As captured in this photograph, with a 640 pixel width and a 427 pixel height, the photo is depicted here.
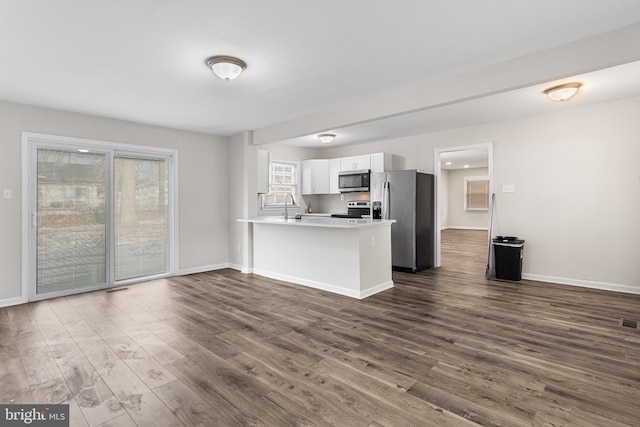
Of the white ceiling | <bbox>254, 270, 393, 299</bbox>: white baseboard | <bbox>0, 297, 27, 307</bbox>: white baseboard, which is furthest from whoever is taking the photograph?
<bbox>254, 270, 393, 299</bbox>: white baseboard

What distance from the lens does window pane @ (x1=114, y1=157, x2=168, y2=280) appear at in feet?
16.3

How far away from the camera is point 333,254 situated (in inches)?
175

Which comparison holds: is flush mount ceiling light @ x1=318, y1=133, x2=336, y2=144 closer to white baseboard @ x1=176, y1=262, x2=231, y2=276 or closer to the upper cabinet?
the upper cabinet

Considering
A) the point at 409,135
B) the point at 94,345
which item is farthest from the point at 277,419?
the point at 409,135

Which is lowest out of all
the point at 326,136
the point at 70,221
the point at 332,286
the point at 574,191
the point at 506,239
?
the point at 332,286

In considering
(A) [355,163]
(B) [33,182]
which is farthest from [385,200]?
(B) [33,182]

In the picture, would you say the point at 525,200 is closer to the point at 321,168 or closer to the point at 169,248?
the point at 321,168

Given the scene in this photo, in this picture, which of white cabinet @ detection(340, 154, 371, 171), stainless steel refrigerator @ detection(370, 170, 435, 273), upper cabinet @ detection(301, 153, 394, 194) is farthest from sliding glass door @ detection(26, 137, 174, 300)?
stainless steel refrigerator @ detection(370, 170, 435, 273)

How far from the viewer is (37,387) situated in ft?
7.03

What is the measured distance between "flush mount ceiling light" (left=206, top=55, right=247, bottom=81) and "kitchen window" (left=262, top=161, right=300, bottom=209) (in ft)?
13.3

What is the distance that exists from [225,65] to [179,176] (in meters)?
3.17

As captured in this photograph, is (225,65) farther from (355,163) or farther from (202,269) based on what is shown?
(355,163)

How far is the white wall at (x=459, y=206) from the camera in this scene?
12.3 m

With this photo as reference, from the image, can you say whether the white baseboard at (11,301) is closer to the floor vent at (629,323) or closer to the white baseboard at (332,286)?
the white baseboard at (332,286)
